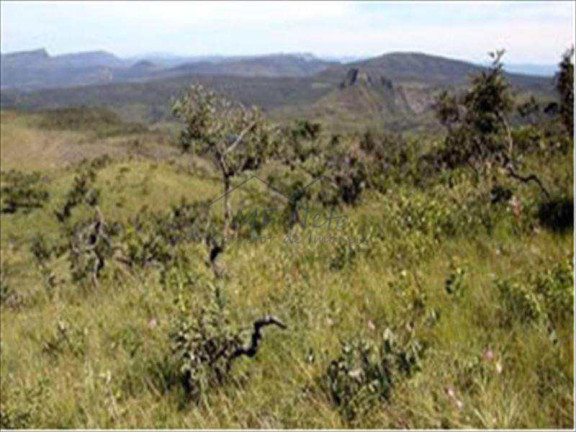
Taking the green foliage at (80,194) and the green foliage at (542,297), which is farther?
the green foliage at (80,194)

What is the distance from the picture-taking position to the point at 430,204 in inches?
297

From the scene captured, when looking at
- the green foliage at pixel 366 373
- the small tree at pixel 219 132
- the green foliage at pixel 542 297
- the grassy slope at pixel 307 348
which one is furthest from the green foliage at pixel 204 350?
the small tree at pixel 219 132

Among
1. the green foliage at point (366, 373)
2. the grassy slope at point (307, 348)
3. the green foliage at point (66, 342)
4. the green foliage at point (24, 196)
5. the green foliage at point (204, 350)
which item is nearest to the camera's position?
the grassy slope at point (307, 348)

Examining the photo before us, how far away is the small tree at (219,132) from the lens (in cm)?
1503

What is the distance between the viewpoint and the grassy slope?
336 cm

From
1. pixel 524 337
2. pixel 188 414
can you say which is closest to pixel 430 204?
pixel 524 337

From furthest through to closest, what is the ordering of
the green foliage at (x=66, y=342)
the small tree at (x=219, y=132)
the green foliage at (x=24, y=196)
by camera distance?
the green foliage at (x=24, y=196) < the small tree at (x=219, y=132) < the green foliage at (x=66, y=342)

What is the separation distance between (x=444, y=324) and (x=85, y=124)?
661 feet

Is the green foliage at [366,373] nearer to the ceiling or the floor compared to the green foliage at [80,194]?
nearer to the ceiling

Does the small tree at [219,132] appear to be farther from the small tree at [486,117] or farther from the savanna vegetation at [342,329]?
the small tree at [486,117]

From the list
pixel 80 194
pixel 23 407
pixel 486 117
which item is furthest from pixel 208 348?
pixel 80 194

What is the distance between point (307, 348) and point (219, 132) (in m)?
11.2

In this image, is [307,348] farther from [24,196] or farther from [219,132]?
[24,196]

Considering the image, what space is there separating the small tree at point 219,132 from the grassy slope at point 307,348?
6.35m
